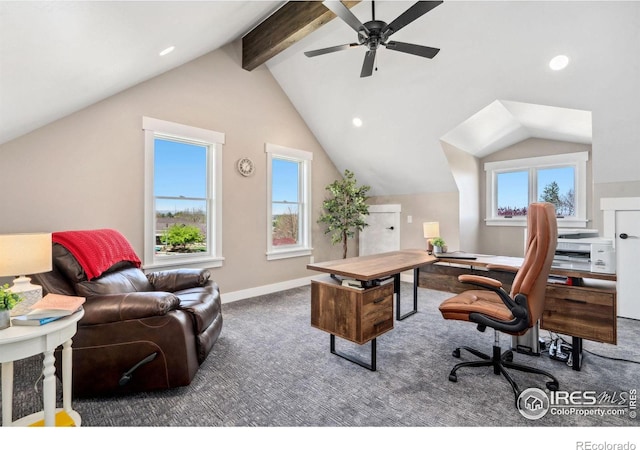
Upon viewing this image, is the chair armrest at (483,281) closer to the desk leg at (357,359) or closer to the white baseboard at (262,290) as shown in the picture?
the desk leg at (357,359)

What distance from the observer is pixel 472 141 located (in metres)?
4.48

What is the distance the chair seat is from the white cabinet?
220 centimetres

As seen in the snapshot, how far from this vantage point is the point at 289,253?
4723 millimetres

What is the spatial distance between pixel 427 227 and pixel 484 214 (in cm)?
216

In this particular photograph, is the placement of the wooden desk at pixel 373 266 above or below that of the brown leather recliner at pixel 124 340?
above

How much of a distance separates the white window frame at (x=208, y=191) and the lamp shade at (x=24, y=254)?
70.5 inches

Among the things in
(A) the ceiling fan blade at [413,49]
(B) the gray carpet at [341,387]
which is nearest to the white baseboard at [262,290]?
(B) the gray carpet at [341,387]

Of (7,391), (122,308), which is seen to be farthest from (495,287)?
(7,391)

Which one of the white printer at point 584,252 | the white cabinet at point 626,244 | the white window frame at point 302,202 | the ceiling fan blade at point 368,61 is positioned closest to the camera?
the white printer at point 584,252

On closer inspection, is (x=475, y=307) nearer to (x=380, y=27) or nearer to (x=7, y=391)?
(x=380, y=27)

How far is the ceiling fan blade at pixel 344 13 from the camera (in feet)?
6.61

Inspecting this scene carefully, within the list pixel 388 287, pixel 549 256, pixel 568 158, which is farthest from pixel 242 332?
pixel 568 158

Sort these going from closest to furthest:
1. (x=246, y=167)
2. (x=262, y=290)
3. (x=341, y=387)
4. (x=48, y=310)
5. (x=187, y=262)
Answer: (x=48, y=310), (x=341, y=387), (x=187, y=262), (x=246, y=167), (x=262, y=290)

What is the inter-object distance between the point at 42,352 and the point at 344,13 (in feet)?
8.72
